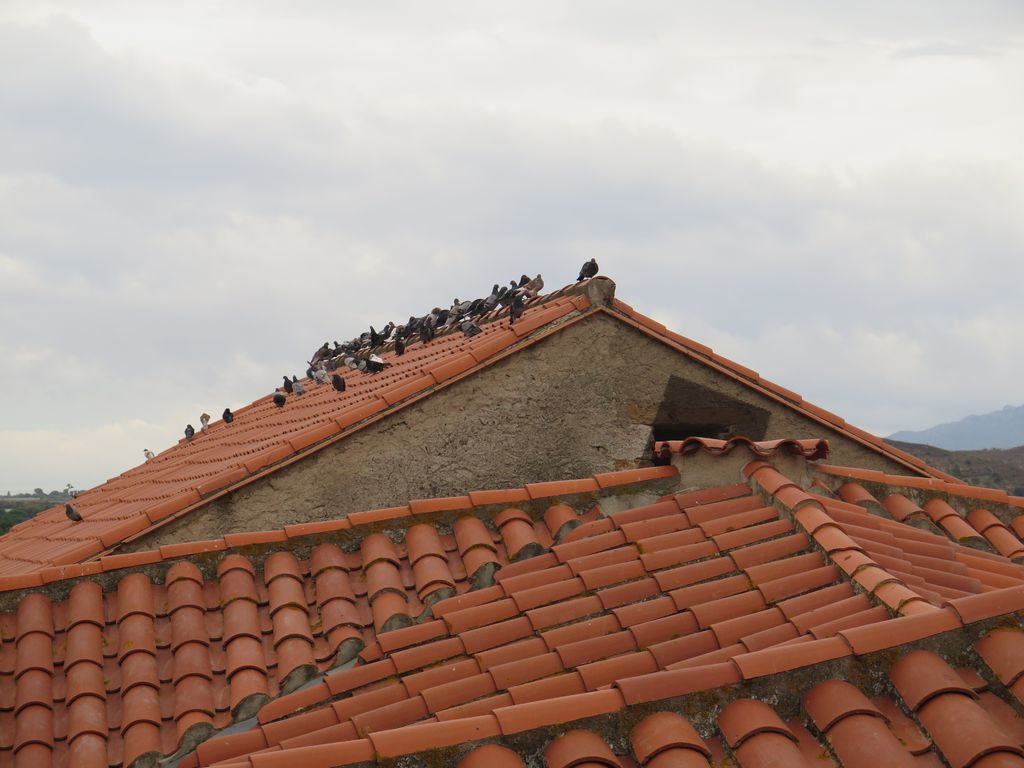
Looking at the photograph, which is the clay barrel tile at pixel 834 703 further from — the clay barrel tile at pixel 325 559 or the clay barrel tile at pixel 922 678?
the clay barrel tile at pixel 325 559

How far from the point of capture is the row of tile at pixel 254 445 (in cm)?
796

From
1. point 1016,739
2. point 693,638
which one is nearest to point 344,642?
point 693,638

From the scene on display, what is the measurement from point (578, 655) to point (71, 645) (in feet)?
10.0

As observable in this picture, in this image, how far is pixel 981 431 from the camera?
417ft

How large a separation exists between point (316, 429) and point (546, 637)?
3.15m

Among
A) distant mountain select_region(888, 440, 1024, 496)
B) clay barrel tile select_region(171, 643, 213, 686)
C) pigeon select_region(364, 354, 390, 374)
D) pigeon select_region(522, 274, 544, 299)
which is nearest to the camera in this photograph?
clay barrel tile select_region(171, 643, 213, 686)

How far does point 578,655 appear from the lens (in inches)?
219

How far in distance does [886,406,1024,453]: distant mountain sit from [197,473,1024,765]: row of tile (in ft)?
373

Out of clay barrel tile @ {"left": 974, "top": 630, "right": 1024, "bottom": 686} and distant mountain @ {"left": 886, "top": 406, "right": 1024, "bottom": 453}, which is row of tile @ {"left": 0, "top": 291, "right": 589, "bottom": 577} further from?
distant mountain @ {"left": 886, "top": 406, "right": 1024, "bottom": 453}

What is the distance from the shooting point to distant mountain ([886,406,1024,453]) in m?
116

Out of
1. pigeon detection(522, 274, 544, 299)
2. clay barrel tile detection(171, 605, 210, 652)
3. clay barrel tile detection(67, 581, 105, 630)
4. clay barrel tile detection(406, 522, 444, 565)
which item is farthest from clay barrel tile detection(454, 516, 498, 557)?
pigeon detection(522, 274, 544, 299)

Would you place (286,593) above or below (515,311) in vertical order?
below

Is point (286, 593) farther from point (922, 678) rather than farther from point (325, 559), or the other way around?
point (922, 678)

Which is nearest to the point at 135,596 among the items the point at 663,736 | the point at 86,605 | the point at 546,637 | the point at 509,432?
the point at 86,605
